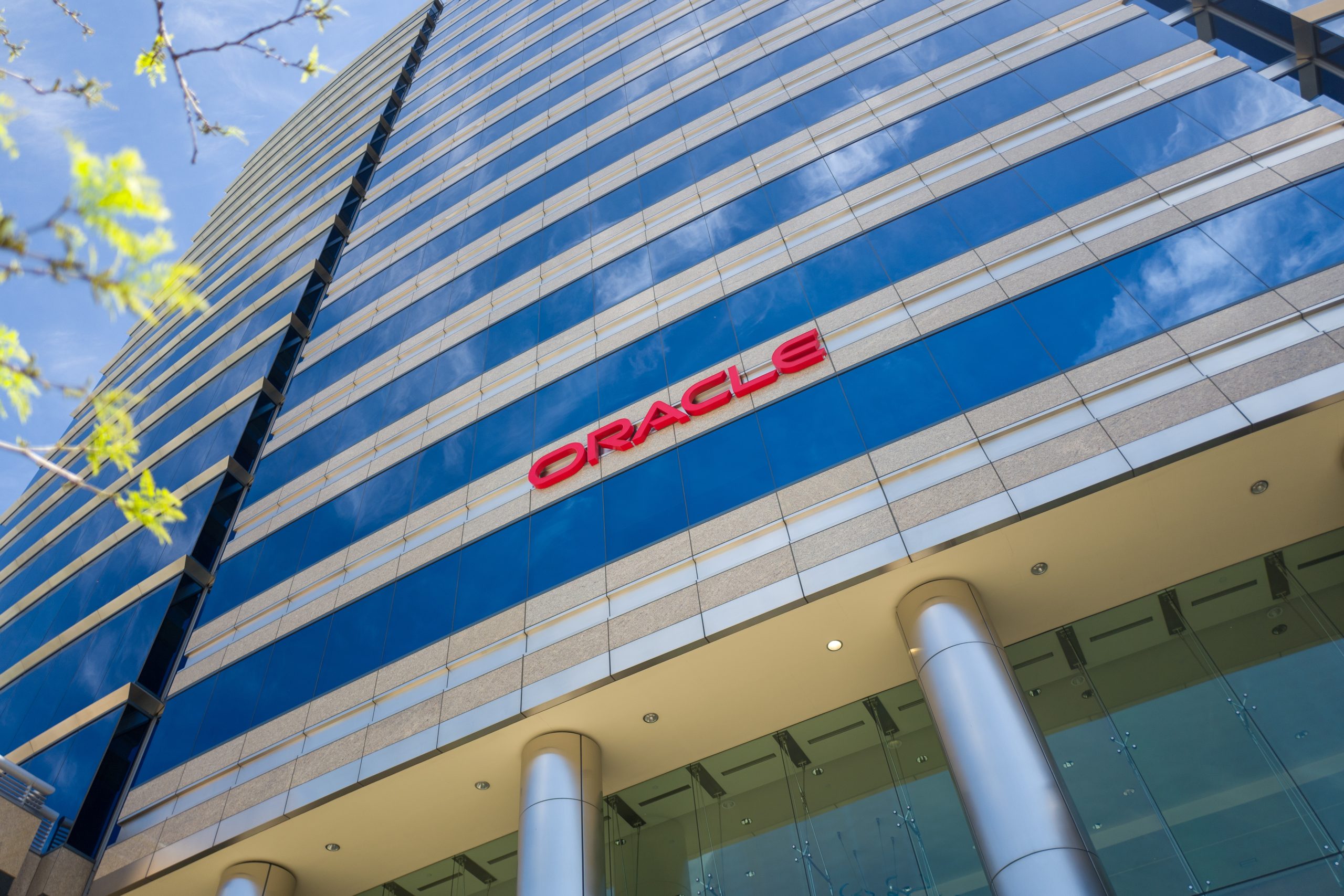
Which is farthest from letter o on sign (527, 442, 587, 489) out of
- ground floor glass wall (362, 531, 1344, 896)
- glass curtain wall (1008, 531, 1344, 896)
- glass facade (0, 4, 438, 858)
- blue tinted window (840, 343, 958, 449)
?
glass curtain wall (1008, 531, 1344, 896)

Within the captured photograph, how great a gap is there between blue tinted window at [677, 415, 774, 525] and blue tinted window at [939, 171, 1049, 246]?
5460 mm

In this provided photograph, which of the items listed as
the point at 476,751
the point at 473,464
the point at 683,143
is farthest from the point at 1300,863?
the point at 683,143

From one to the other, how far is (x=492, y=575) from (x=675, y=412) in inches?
178

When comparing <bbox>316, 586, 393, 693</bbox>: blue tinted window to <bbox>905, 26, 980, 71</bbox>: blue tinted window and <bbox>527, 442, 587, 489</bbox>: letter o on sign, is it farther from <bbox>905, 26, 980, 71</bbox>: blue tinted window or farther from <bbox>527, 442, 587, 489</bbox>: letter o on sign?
<bbox>905, 26, 980, 71</bbox>: blue tinted window

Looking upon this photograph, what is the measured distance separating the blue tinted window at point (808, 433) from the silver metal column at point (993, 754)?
8.48 feet

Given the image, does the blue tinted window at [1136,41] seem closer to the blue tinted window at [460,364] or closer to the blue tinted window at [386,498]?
the blue tinted window at [460,364]

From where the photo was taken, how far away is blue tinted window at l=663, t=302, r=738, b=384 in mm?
16844

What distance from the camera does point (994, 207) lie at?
15992 millimetres

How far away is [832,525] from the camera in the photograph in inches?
518

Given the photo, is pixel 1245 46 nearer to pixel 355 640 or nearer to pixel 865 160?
pixel 865 160

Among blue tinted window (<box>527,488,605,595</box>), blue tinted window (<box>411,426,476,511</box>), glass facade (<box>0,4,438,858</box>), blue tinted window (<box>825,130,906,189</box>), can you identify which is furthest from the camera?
glass facade (<box>0,4,438,858</box>)

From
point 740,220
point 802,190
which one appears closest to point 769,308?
point 740,220

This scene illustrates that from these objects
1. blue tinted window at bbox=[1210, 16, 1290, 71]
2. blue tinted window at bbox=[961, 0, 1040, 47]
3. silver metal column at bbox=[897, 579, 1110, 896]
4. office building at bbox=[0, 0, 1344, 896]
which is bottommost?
silver metal column at bbox=[897, 579, 1110, 896]

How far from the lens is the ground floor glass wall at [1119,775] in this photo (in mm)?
11305
